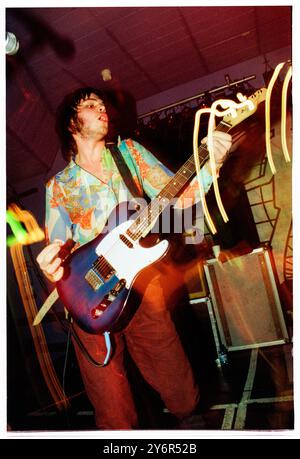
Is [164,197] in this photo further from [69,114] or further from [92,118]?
[69,114]

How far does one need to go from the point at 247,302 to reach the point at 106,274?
1.68 m

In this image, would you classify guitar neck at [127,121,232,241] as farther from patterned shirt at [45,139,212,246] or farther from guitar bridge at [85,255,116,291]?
guitar bridge at [85,255,116,291]

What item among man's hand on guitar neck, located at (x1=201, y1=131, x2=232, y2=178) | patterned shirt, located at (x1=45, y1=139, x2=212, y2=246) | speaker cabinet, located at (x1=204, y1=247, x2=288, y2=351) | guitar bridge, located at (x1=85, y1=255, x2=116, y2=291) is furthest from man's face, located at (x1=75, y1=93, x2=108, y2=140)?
speaker cabinet, located at (x1=204, y1=247, x2=288, y2=351)

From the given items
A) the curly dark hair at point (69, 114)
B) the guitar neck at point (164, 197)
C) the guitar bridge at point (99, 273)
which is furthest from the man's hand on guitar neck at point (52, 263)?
the curly dark hair at point (69, 114)

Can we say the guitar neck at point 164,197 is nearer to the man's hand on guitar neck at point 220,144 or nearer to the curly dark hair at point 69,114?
the man's hand on guitar neck at point 220,144

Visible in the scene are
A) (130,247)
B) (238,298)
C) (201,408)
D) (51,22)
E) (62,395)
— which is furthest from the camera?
(238,298)

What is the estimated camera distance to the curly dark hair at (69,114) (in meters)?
2.03

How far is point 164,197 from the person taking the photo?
1820 millimetres

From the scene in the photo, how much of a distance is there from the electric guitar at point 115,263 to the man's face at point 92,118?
569 millimetres

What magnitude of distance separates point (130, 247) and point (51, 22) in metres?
1.91
